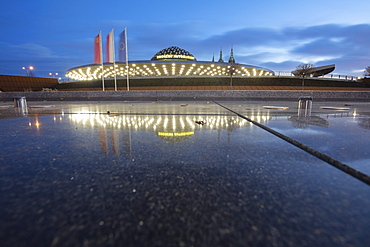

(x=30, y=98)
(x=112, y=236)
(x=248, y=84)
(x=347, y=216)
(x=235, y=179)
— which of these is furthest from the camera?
(x=248, y=84)

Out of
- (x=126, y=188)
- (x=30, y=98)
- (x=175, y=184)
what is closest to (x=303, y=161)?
(x=175, y=184)

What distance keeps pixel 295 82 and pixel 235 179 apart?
168 feet

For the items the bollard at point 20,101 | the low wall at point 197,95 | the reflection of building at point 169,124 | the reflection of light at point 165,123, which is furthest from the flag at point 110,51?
the reflection of building at point 169,124

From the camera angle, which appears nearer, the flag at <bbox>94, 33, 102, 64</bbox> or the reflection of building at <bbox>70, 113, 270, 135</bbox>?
the reflection of building at <bbox>70, 113, 270, 135</bbox>

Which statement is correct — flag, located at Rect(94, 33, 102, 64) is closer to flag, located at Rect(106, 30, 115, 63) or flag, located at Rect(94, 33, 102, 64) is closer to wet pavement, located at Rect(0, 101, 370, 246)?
flag, located at Rect(106, 30, 115, 63)

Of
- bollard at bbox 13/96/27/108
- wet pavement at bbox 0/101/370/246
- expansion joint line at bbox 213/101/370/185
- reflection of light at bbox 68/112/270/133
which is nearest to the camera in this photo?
wet pavement at bbox 0/101/370/246

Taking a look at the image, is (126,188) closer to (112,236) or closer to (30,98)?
(112,236)

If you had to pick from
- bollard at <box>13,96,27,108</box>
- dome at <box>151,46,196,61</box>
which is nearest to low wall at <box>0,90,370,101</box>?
bollard at <box>13,96,27,108</box>

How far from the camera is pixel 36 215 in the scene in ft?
3.23

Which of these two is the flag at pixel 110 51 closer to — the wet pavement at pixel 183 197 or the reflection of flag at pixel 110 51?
the reflection of flag at pixel 110 51

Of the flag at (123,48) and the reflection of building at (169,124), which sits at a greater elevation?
the flag at (123,48)

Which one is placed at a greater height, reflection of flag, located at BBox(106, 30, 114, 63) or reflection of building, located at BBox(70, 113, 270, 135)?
reflection of flag, located at BBox(106, 30, 114, 63)

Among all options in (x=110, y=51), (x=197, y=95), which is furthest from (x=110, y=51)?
(x=197, y=95)

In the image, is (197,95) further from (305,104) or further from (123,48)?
(123,48)
